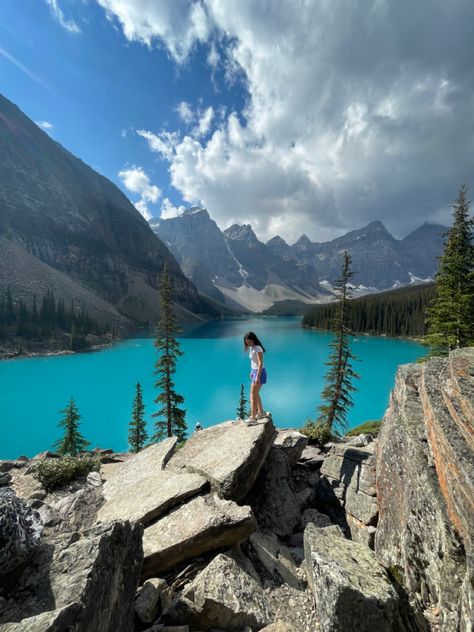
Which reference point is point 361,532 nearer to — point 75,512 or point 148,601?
point 148,601

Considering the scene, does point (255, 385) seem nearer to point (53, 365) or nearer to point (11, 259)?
point (53, 365)

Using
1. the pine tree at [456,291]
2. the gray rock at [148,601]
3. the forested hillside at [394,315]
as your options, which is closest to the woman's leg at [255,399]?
the gray rock at [148,601]

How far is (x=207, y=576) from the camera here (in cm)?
549

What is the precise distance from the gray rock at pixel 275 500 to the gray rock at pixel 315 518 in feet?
0.62

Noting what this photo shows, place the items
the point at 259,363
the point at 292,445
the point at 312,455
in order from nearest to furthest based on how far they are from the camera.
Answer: the point at 259,363
the point at 292,445
the point at 312,455

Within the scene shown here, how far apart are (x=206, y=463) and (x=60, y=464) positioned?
17.8ft

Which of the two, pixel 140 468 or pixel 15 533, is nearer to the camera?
pixel 15 533

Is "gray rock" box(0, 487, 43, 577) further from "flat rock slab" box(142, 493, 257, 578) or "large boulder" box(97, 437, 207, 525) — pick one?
"large boulder" box(97, 437, 207, 525)

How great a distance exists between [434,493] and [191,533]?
4.91 m

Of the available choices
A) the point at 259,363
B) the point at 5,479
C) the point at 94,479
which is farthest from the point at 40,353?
the point at 259,363

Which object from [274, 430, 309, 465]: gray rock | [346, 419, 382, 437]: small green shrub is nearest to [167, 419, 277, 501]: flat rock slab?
[274, 430, 309, 465]: gray rock

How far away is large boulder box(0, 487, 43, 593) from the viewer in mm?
4156

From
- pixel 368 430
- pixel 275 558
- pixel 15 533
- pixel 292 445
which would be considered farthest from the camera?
pixel 368 430

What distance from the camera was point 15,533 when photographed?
173 inches
